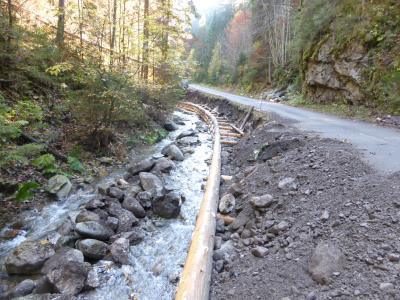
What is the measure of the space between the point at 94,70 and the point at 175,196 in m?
4.18

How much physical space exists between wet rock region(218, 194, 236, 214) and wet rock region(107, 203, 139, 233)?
1.63 meters

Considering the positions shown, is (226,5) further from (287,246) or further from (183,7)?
(287,246)

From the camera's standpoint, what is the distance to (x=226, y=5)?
66562mm

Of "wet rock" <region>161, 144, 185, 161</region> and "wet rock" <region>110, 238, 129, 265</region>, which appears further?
"wet rock" <region>161, 144, 185, 161</region>

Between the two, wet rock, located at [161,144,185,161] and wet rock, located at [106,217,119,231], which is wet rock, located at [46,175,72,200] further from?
wet rock, located at [161,144,185,161]

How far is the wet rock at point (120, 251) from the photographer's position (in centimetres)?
452

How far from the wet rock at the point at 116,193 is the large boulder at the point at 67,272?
6.98ft

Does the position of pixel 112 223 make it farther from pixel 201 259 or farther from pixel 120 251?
pixel 201 259

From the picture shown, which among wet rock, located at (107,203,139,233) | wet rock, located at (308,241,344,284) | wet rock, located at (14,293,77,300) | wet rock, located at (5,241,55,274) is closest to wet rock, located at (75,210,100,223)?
wet rock, located at (107,203,139,233)

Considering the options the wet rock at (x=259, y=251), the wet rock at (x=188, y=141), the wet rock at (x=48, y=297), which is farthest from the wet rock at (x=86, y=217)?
the wet rock at (x=188, y=141)

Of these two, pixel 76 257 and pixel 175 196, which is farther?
pixel 175 196

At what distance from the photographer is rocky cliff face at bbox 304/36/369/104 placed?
12734mm

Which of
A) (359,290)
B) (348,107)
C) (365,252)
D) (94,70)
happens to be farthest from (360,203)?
(348,107)

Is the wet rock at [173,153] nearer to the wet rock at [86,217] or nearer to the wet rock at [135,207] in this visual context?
the wet rock at [135,207]
